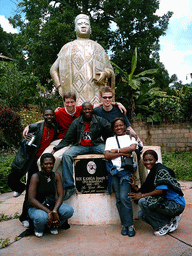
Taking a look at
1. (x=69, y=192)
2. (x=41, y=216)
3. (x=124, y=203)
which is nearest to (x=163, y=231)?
(x=124, y=203)

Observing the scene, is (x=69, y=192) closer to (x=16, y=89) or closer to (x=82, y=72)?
(x=82, y=72)

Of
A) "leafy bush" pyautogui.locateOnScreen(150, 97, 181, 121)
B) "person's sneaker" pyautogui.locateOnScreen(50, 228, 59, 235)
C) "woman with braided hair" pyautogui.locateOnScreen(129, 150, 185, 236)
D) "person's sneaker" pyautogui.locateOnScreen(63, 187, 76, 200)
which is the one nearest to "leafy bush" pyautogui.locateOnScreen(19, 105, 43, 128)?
"leafy bush" pyautogui.locateOnScreen(150, 97, 181, 121)

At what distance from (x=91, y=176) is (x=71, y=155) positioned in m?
0.39

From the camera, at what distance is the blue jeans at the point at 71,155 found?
318cm

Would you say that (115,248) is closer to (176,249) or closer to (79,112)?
(176,249)

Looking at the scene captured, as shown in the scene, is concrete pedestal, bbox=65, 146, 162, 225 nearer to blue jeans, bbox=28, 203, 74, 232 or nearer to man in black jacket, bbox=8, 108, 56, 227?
blue jeans, bbox=28, 203, 74, 232

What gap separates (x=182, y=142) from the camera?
10.4m

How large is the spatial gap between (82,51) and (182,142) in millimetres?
7182

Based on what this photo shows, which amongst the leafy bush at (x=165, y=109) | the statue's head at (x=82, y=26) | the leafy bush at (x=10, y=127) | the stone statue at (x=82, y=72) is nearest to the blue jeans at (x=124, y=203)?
the stone statue at (x=82, y=72)

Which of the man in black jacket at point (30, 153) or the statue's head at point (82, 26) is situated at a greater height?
the statue's head at point (82, 26)

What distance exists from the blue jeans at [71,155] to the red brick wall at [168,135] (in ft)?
25.4

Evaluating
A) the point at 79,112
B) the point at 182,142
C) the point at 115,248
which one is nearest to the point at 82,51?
the point at 79,112

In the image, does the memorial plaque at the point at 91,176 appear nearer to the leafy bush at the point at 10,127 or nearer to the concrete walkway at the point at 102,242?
the concrete walkway at the point at 102,242

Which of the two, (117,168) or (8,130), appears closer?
(117,168)
